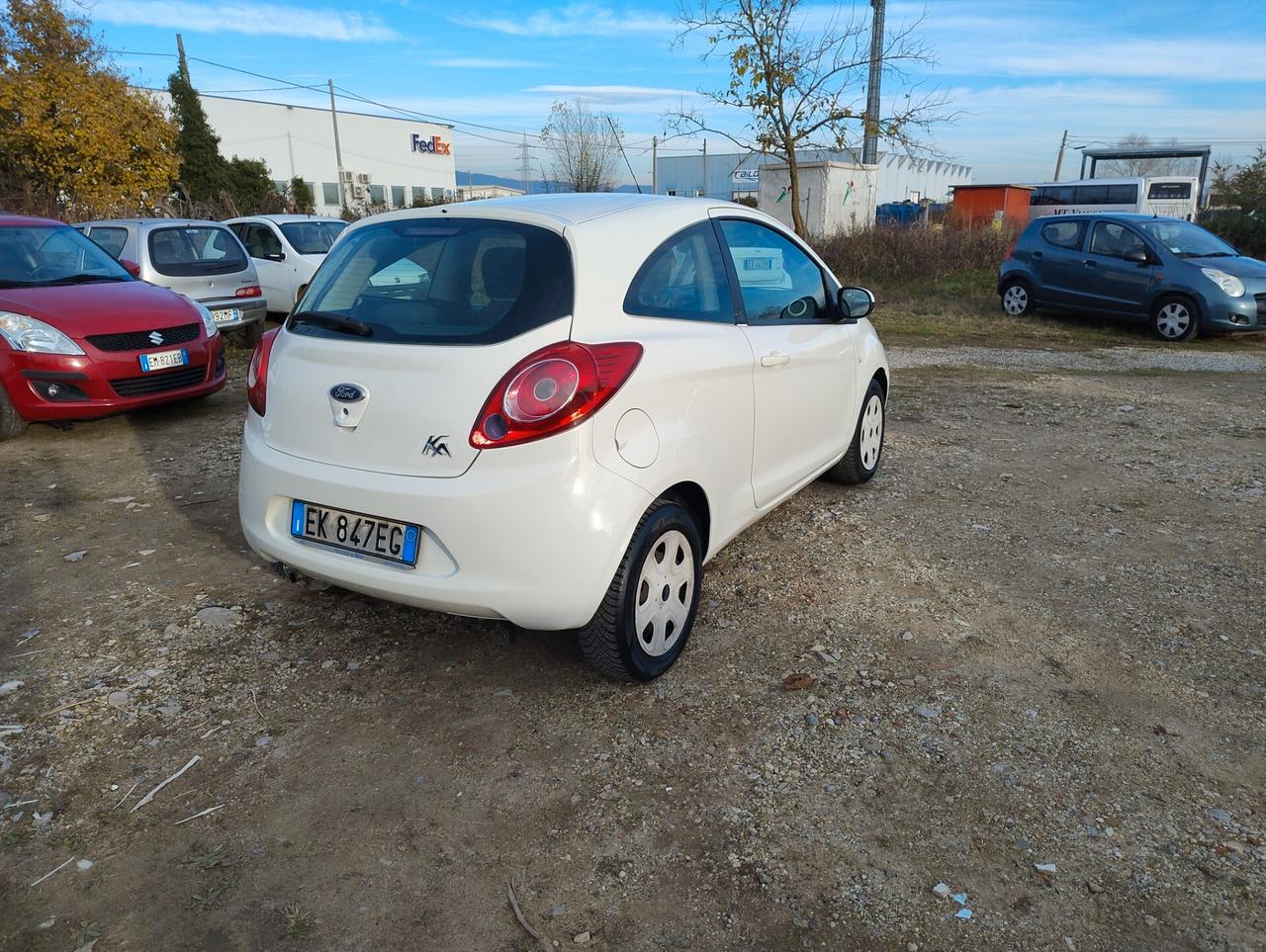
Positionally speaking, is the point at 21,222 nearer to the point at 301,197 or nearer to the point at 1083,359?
the point at 1083,359

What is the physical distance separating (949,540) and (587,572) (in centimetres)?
252

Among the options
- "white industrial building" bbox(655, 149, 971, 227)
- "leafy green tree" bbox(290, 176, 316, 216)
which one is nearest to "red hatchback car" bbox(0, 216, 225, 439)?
"leafy green tree" bbox(290, 176, 316, 216)

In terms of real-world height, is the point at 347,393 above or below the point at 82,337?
above

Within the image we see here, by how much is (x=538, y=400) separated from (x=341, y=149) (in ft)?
201

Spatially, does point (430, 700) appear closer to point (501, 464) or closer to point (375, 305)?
point (501, 464)

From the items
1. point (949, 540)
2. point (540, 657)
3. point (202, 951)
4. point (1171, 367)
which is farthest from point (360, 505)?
Answer: point (1171, 367)

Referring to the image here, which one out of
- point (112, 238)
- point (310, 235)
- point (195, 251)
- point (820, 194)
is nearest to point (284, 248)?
point (310, 235)

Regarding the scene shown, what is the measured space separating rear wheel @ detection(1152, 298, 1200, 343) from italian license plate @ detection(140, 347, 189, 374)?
11.6 meters

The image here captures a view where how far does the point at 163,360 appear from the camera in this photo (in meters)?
6.80

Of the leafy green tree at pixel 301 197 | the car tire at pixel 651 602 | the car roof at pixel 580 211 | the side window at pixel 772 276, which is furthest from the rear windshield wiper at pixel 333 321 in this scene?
the leafy green tree at pixel 301 197

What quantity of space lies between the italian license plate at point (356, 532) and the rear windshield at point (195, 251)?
779 cm

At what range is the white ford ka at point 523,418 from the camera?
2.74 metres

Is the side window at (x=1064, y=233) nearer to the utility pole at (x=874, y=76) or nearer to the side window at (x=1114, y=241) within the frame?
the side window at (x=1114, y=241)

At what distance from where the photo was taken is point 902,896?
7.31 ft
